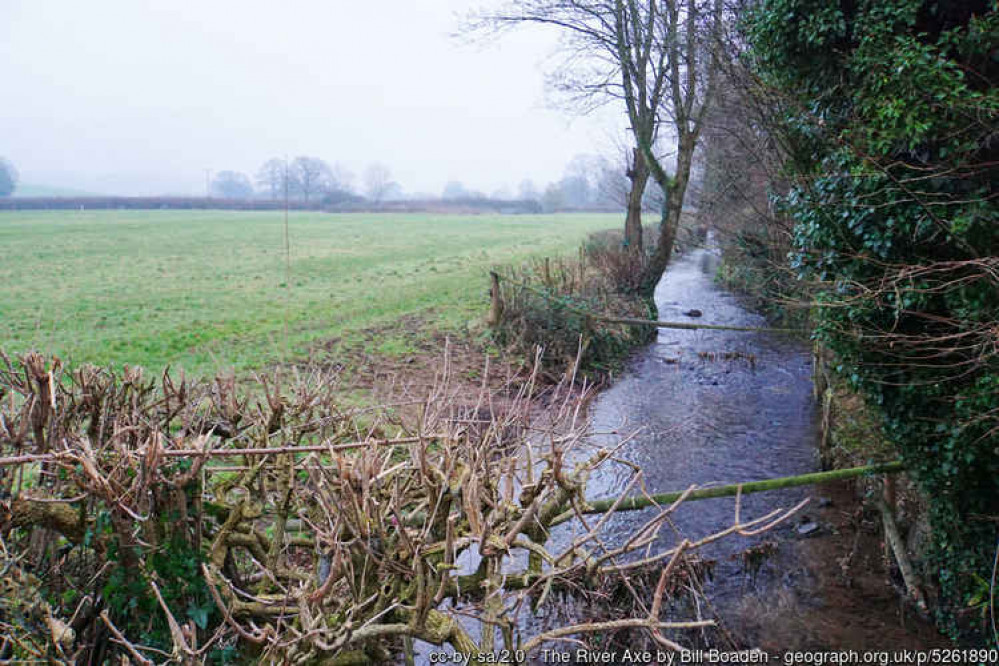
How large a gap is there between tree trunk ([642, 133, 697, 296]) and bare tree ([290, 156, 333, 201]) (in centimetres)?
4169

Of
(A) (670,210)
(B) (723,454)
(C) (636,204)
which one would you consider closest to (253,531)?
(B) (723,454)

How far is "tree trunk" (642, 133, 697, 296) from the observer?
52.5ft

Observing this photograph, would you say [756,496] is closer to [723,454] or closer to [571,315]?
[723,454]

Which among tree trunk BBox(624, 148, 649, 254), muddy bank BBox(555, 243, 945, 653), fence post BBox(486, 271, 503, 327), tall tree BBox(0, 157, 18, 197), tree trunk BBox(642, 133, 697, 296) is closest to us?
muddy bank BBox(555, 243, 945, 653)

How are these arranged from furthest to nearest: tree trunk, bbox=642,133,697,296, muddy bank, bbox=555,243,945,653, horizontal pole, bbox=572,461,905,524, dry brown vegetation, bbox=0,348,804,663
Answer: tree trunk, bbox=642,133,697,296
muddy bank, bbox=555,243,945,653
horizontal pole, bbox=572,461,905,524
dry brown vegetation, bbox=0,348,804,663

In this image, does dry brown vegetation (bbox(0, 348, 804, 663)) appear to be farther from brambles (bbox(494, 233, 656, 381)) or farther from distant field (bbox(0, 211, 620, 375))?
brambles (bbox(494, 233, 656, 381))

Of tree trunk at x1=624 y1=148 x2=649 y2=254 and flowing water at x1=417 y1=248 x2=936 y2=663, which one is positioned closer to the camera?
flowing water at x1=417 y1=248 x2=936 y2=663

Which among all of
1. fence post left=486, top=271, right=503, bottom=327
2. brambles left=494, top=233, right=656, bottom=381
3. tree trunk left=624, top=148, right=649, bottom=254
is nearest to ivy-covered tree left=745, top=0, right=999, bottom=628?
brambles left=494, top=233, right=656, bottom=381

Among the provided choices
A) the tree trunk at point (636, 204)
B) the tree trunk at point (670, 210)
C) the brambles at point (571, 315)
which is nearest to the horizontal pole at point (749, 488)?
the brambles at point (571, 315)

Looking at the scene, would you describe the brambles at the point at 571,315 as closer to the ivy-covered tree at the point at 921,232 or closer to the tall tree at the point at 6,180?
→ the ivy-covered tree at the point at 921,232

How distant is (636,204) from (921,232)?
1349 centimetres

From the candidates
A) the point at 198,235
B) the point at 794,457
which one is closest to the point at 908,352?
the point at 794,457

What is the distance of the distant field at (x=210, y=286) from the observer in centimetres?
1207

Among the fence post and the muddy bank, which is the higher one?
the fence post
